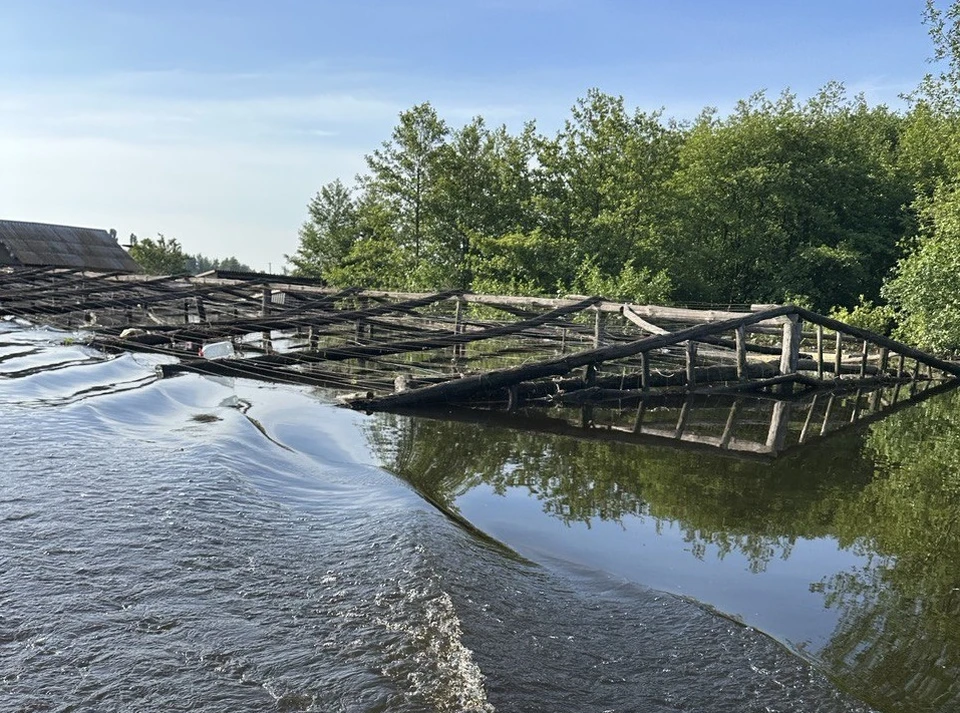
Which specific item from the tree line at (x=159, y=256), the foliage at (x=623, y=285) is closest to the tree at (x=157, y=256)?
the tree line at (x=159, y=256)

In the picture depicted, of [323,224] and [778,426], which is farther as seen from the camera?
[323,224]

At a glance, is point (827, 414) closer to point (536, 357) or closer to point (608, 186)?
point (536, 357)

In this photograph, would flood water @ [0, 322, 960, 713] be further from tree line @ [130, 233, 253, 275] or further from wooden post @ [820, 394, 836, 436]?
tree line @ [130, 233, 253, 275]

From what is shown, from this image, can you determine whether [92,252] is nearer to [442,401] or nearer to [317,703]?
[442,401]

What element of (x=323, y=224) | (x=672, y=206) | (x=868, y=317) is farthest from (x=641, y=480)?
(x=323, y=224)

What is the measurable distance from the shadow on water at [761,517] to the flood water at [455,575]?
0.10 ft

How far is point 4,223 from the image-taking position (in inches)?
1625

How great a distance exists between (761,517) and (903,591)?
172 centimetres

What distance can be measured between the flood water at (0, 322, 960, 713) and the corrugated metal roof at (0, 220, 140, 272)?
36.1m

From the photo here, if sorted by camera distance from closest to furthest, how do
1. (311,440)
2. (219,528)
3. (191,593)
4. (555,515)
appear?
1. (191,593)
2. (219,528)
3. (555,515)
4. (311,440)

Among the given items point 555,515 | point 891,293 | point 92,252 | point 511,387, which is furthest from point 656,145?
point 92,252

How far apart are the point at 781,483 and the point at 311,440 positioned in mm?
5367

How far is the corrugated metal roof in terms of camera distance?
4041cm

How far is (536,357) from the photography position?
18.0 meters
